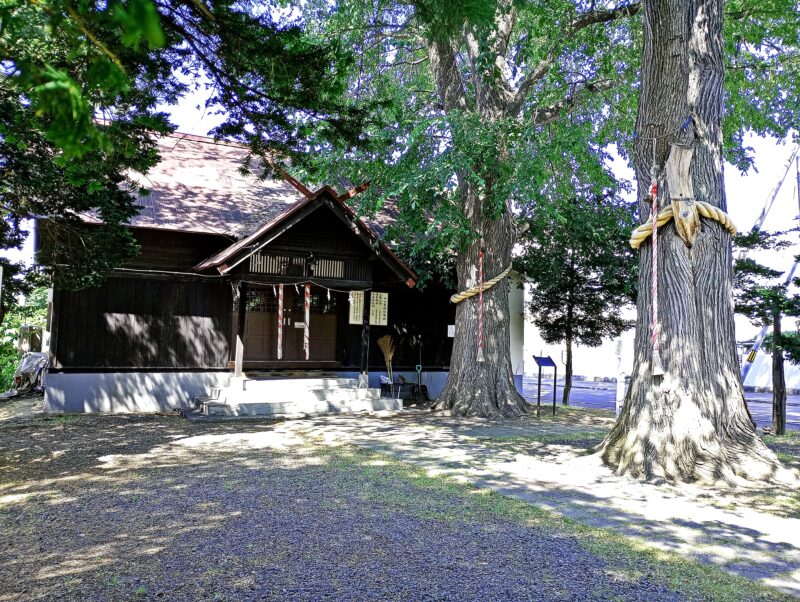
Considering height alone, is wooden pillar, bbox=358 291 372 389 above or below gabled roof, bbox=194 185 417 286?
below

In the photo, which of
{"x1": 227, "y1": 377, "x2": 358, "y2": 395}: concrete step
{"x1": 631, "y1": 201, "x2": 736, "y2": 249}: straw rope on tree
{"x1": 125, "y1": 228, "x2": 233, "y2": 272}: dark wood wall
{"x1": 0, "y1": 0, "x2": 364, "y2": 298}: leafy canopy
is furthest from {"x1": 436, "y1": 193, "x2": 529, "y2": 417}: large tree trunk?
{"x1": 0, "y1": 0, "x2": 364, "y2": 298}: leafy canopy

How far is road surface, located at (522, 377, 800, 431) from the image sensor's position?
53.6ft

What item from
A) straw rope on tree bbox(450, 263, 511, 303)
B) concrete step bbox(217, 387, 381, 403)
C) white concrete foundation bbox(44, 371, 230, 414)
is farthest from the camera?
straw rope on tree bbox(450, 263, 511, 303)

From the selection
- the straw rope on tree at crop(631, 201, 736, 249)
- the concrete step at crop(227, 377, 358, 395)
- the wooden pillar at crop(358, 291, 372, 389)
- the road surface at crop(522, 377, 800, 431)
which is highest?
the straw rope on tree at crop(631, 201, 736, 249)

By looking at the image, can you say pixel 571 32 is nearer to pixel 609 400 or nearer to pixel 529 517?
pixel 529 517

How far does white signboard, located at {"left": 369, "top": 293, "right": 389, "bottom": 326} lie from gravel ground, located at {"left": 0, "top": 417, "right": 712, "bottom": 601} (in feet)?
27.2

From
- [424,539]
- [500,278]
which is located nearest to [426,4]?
[424,539]

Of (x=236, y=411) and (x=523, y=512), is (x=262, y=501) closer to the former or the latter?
(x=523, y=512)

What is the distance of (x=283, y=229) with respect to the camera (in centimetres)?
1278

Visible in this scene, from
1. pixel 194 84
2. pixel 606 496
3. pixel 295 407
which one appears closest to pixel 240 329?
pixel 295 407

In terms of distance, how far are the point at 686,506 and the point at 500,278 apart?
8.13 metres

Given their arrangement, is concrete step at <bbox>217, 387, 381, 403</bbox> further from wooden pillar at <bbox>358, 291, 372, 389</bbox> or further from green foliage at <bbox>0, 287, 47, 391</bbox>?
green foliage at <bbox>0, 287, 47, 391</bbox>

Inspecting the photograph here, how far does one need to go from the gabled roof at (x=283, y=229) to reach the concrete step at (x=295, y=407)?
2.68 meters

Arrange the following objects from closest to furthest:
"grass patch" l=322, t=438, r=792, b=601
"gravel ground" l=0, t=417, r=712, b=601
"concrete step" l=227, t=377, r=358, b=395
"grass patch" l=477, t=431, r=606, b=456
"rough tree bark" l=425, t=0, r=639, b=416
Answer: "gravel ground" l=0, t=417, r=712, b=601 < "grass patch" l=322, t=438, r=792, b=601 < "grass patch" l=477, t=431, r=606, b=456 < "concrete step" l=227, t=377, r=358, b=395 < "rough tree bark" l=425, t=0, r=639, b=416
